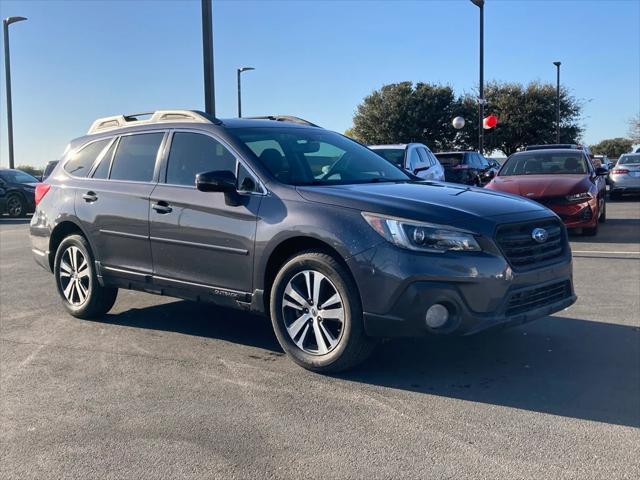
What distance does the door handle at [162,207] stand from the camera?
16.9 ft

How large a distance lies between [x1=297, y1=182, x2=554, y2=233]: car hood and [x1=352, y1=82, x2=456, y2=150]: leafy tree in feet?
137

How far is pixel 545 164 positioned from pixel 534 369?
808 cm

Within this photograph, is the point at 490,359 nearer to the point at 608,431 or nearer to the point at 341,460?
the point at 608,431

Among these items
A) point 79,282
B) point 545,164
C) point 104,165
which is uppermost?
point 545,164

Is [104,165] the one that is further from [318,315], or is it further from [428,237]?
[428,237]

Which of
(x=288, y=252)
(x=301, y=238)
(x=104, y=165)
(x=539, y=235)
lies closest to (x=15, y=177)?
(x=104, y=165)

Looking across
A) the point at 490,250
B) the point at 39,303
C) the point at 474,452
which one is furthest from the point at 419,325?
the point at 39,303

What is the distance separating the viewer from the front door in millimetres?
4676

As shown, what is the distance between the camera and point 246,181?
4742 mm

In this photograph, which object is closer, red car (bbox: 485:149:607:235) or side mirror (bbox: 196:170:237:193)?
side mirror (bbox: 196:170:237:193)

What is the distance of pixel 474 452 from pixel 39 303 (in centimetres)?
521

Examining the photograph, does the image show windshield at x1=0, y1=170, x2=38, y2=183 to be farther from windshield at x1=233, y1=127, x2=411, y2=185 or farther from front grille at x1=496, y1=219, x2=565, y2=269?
front grille at x1=496, y1=219, x2=565, y2=269

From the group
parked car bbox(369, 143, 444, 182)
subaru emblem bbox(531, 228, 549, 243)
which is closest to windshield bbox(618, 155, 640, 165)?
parked car bbox(369, 143, 444, 182)

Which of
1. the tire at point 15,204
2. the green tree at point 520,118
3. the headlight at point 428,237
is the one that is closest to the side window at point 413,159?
the headlight at point 428,237
